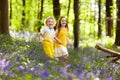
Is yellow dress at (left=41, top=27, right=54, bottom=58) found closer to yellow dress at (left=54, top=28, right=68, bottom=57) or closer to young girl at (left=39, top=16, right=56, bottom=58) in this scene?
young girl at (left=39, top=16, right=56, bottom=58)

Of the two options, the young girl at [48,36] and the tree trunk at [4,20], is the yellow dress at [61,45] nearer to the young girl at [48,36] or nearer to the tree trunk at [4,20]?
the young girl at [48,36]

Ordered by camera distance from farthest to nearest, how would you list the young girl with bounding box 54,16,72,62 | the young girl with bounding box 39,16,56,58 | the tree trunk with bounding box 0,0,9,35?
the tree trunk with bounding box 0,0,9,35 → the young girl with bounding box 39,16,56,58 → the young girl with bounding box 54,16,72,62

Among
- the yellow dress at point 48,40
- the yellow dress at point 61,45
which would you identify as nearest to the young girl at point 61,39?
the yellow dress at point 61,45

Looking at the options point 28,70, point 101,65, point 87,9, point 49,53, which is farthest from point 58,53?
point 87,9

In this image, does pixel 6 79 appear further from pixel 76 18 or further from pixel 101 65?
pixel 76 18

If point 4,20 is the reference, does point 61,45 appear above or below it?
below

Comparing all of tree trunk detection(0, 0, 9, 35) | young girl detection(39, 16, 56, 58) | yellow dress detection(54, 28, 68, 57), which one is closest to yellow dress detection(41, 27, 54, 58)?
young girl detection(39, 16, 56, 58)

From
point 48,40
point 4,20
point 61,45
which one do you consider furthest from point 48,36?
point 4,20

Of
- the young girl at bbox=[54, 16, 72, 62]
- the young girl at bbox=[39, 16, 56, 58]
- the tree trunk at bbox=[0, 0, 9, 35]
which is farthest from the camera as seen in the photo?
the tree trunk at bbox=[0, 0, 9, 35]

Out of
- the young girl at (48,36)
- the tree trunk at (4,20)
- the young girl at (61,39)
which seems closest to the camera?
the young girl at (61,39)

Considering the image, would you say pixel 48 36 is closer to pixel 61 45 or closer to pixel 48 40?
pixel 48 40

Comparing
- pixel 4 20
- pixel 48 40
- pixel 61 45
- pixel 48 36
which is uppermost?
pixel 4 20

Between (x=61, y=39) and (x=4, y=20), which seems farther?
(x=4, y=20)

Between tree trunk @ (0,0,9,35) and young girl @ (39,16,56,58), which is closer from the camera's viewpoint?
young girl @ (39,16,56,58)
